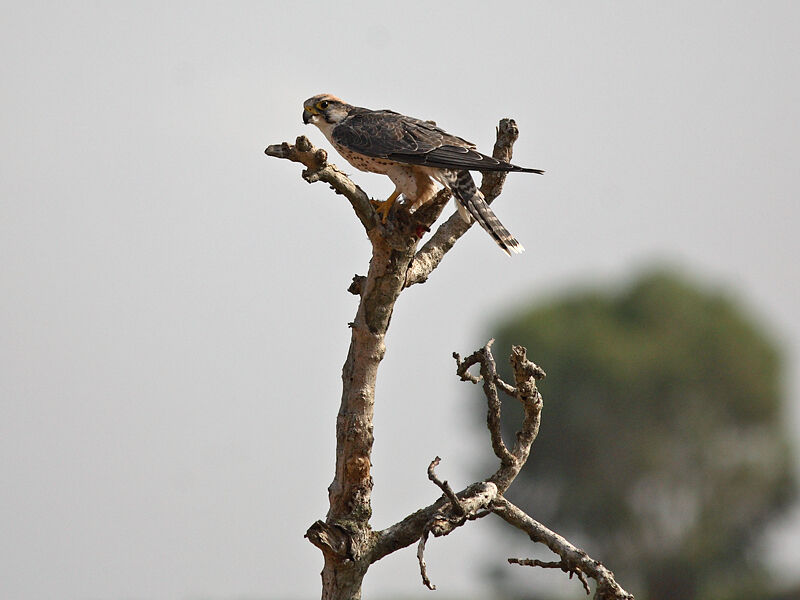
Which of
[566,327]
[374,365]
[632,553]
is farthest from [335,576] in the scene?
[566,327]

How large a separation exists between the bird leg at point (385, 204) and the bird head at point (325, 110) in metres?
1.04

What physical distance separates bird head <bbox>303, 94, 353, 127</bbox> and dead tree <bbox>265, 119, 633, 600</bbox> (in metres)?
1.55

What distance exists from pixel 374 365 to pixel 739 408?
3604 centimetres

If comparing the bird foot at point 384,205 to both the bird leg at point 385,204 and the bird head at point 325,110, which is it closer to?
the bird leg at point 385,204

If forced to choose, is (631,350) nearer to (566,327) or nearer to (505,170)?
(566,327)

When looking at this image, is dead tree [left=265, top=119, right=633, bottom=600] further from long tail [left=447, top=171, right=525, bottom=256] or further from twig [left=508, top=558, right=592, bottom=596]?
long tail [left=447, top=171, right=525, bottom=256]

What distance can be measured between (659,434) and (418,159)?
34.4 m

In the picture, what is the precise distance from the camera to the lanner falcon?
209 inches

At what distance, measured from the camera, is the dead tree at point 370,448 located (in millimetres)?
4512

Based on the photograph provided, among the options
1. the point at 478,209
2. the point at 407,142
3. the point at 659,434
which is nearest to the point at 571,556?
the point at 478,209

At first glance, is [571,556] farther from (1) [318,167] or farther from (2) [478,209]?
(1) [318,167]

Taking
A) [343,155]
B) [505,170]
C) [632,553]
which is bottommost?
[505,170]

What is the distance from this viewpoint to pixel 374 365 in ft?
15.5

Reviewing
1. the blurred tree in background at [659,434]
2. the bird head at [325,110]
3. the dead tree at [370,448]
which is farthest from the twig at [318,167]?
the blurred tree in background at [659,434]
